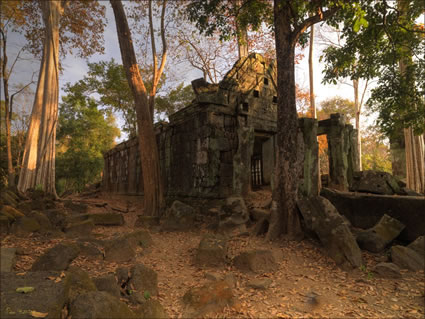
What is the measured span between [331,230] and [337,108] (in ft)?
76.1

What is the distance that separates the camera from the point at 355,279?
3.64m

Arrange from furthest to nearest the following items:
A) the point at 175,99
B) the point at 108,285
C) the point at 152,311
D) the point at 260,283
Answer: the point at 175,99 → the point at 260,283 → the point at 108,285 → the point at 152,311

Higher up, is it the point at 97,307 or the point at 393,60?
the point at 393,60

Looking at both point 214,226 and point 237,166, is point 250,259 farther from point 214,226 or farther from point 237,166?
point 237,166

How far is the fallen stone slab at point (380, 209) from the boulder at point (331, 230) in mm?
1050

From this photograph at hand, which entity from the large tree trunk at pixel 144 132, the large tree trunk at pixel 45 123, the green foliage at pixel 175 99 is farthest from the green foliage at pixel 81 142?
the large tree trunk at pixel 144 132

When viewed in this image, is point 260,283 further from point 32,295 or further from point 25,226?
point 25,226

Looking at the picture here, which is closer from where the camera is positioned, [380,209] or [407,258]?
[407,258]

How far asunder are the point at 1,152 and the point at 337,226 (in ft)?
65.7

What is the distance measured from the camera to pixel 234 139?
322 inches

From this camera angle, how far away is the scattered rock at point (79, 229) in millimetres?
5295

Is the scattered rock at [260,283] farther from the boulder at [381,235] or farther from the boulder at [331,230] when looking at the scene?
the boulder at [381,235]

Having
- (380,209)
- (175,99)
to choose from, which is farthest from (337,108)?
(380,209)

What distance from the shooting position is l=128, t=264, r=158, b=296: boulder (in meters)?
2.98
